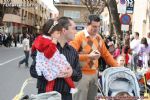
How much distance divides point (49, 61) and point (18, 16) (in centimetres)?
8260

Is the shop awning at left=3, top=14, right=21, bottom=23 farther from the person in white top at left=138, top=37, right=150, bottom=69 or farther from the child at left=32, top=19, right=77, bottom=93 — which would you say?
the child at left=32, top=19, right=77, bottom=93

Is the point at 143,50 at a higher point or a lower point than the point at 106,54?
lower

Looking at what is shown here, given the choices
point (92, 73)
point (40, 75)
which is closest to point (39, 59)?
point (40, 75)

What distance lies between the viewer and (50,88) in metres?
5.57

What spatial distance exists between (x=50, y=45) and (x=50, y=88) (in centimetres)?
49

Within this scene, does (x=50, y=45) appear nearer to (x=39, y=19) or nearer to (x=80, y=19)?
(x=80, y=19)

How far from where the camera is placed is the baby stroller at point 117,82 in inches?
310

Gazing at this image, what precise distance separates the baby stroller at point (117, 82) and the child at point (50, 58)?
2374 millimetres

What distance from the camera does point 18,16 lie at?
3440 inches

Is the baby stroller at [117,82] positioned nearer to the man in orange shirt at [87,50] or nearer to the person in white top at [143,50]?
the man in orange shirt at [87,50]

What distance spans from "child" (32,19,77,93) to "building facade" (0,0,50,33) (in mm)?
65532

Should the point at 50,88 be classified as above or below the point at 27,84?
above

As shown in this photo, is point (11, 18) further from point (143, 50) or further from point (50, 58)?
point (50, 58)

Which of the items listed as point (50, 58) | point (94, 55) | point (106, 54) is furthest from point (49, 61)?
point (106, 54)
